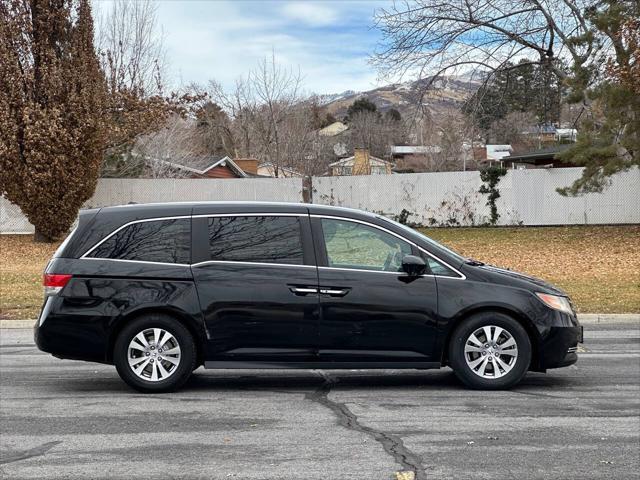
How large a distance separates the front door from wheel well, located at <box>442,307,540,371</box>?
158 millimetres

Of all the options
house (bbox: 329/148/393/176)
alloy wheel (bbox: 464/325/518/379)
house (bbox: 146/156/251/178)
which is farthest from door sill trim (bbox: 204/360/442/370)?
house (bbox: 329/148/393/176)

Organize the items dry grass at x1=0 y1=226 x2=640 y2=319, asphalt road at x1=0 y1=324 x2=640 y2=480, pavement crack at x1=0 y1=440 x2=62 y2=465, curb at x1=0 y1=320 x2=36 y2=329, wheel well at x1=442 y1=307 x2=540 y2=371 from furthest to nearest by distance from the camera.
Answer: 1. dry grass at x1=0 y1=226 x2=640 y2=319
2. curb at x1=0 y1=320 x2=36 y2=329
3. wheel well at x1=442 y1=307 x2=540 y2=371
4. pavement crack at x1=0 y1=440 x2=62 y2=465
5. asphalt road at x1=0 y1=324 x2=640 y2=480

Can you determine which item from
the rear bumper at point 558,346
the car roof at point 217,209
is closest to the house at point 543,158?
the rear bumper at point 558,346

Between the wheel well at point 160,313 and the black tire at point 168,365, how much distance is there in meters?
0.03

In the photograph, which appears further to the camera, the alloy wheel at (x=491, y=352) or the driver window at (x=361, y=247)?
the driver window at (x=361, y=247)

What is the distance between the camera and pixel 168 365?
739cm

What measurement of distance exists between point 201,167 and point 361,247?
3718 cm

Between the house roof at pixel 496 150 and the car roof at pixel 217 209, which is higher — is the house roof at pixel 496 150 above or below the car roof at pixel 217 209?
above

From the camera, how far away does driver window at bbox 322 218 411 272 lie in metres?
7.51

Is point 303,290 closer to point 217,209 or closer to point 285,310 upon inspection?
point 285,310

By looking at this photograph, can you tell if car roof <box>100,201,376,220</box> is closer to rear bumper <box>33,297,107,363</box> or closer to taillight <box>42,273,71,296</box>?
taillight <box>42,273,71,296</box>

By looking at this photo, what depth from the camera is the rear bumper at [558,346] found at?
7438 millimetres

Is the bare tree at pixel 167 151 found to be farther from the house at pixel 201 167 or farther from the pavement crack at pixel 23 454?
the pavement crack at pixel 23 454

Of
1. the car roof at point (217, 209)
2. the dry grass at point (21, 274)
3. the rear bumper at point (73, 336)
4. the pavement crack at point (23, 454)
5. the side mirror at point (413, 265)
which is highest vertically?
the car roof at point (217, 209)
